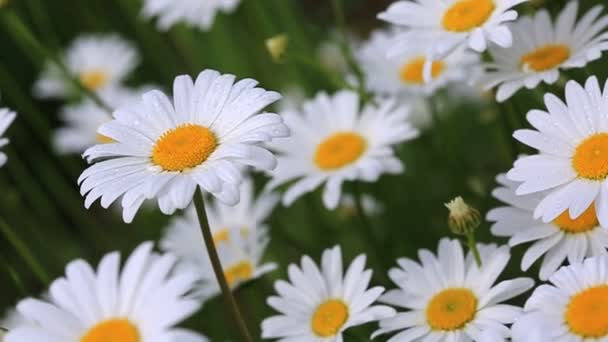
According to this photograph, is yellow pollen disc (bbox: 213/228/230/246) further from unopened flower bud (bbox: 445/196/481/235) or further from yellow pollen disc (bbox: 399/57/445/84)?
unopened flower bud (bbox: 445/196/481/235)

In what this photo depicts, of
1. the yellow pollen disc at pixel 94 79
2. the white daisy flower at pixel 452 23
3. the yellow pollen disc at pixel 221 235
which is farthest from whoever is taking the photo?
the yellow pollen disc at pixel 94 79

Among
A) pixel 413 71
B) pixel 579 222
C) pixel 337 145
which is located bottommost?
pixel 579 222

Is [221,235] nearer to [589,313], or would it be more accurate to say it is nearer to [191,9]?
[191,9]

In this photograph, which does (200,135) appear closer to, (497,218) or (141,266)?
(141,266)

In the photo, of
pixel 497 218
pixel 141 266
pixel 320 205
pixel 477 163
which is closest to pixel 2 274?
pixel 320 205

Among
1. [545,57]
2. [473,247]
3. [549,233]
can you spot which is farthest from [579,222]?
[545,57]

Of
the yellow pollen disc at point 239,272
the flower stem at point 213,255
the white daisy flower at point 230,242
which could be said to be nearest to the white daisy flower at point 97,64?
the white daisy flower at point 230,242

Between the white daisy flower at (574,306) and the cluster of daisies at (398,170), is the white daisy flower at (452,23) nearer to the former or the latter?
the cluster of daisies at (398,170)
